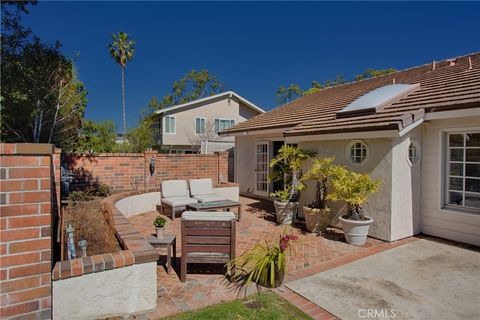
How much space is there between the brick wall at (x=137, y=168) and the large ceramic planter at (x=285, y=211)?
Result: 16.9 feet

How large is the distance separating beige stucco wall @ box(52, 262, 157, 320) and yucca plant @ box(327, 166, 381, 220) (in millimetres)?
4599

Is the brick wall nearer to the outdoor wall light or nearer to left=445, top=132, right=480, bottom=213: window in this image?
the outdoor wall light

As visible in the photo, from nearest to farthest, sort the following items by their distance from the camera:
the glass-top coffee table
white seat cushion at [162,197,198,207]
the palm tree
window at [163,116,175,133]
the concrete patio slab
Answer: the concrete patio slab < the glass-top coffee table < white seat cushion at [162,197,198,207] < window at [163,116,175,133] < the palm tree

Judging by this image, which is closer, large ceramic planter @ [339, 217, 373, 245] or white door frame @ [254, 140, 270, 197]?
large ceramic planter @ [339, 217, 373, 245]

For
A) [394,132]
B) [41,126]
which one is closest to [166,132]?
[41,126]

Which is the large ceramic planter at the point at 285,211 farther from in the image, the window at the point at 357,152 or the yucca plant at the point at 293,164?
the window at the point at 357,152

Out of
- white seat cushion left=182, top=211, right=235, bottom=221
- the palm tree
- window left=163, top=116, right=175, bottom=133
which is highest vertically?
the palm tree

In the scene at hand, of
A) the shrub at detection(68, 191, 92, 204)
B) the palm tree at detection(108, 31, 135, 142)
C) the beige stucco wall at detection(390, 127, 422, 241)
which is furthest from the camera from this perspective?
the palm tree at detection(108, 31, 135, 142)

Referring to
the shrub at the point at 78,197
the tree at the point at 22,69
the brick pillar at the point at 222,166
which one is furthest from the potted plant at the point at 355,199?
the tree at the point at 22,69

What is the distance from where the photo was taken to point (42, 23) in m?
7.68

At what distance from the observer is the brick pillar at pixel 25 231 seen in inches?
105

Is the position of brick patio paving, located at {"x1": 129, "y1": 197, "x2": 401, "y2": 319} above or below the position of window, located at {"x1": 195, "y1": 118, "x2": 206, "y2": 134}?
below

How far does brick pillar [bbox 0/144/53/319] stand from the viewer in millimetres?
2678

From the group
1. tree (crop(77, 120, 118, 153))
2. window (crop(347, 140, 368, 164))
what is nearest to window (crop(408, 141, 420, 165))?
window (crop(347, 140, 368, 164))
